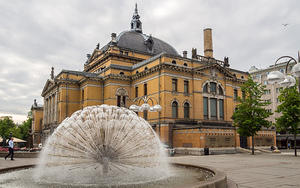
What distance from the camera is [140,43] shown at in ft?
175

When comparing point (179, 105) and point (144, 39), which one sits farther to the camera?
point (144, 39)

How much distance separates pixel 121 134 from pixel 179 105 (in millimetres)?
29025

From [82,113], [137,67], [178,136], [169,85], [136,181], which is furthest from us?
[137,67]

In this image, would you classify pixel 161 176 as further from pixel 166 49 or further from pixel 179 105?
pixel 166 49

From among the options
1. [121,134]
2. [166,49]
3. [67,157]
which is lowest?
[67,157]

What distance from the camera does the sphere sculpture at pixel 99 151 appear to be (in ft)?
30.3

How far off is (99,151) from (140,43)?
45.7m

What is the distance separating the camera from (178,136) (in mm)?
35031

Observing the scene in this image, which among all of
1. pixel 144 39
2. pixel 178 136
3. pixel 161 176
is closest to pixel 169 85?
pixel 178 136

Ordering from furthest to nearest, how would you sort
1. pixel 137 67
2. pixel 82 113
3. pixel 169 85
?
pixel 137 67, pixel 169 85, pixel 82 113

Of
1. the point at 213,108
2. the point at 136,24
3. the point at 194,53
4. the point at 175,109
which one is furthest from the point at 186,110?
the point at 136,24

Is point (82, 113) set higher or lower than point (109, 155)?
higher

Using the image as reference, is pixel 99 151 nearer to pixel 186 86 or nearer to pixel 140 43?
pixel 186 86

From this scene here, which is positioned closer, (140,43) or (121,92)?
(121,92)
